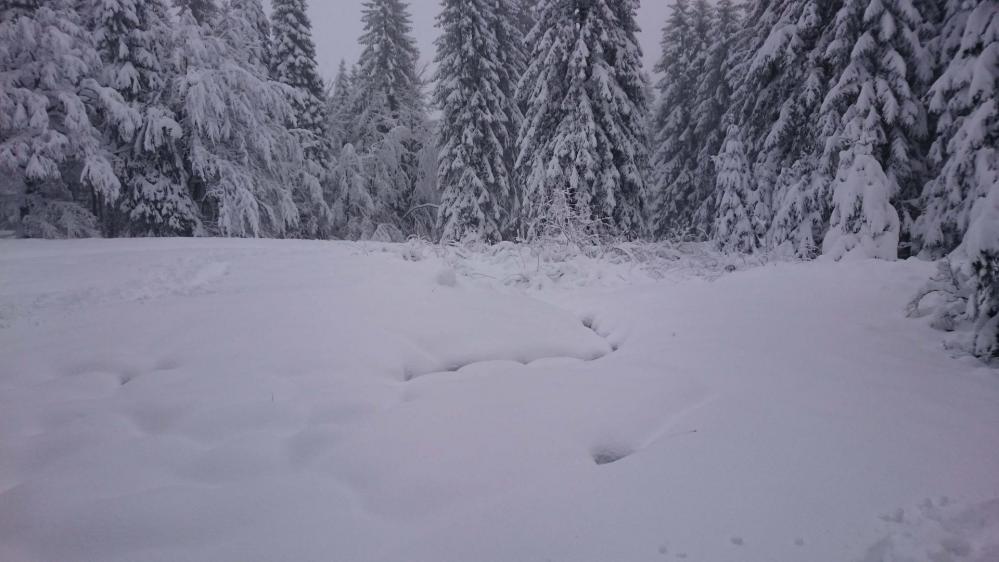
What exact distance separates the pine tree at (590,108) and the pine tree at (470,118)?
188 cm

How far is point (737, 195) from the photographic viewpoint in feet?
40.2

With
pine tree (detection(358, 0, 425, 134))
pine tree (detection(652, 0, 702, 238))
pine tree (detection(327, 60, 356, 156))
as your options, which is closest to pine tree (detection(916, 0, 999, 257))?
pine tree (detection(652, 0, 702, 238))

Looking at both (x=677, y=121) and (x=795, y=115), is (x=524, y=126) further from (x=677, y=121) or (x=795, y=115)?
(x=677, y=121)

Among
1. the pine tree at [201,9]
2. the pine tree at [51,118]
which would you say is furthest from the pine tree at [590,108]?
the pine tree at [201,9]

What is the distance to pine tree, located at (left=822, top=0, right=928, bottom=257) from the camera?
731 cm

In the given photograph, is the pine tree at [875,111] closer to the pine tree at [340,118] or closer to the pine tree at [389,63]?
the pine tree at [389,63]

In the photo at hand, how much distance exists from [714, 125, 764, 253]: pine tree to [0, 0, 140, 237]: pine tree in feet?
48.2

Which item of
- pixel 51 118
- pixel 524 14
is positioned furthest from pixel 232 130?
pixel 524 14

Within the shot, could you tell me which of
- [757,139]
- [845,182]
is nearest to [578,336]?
[845,182]

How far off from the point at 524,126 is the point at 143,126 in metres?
9.34

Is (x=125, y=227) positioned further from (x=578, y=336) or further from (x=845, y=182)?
(x=845, y=182)

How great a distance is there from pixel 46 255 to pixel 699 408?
27.0 ft

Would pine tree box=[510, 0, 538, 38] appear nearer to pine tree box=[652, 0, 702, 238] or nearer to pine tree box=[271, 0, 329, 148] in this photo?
pine tree box=[652, 0, 702, 238]

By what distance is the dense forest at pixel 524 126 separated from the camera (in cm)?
740
